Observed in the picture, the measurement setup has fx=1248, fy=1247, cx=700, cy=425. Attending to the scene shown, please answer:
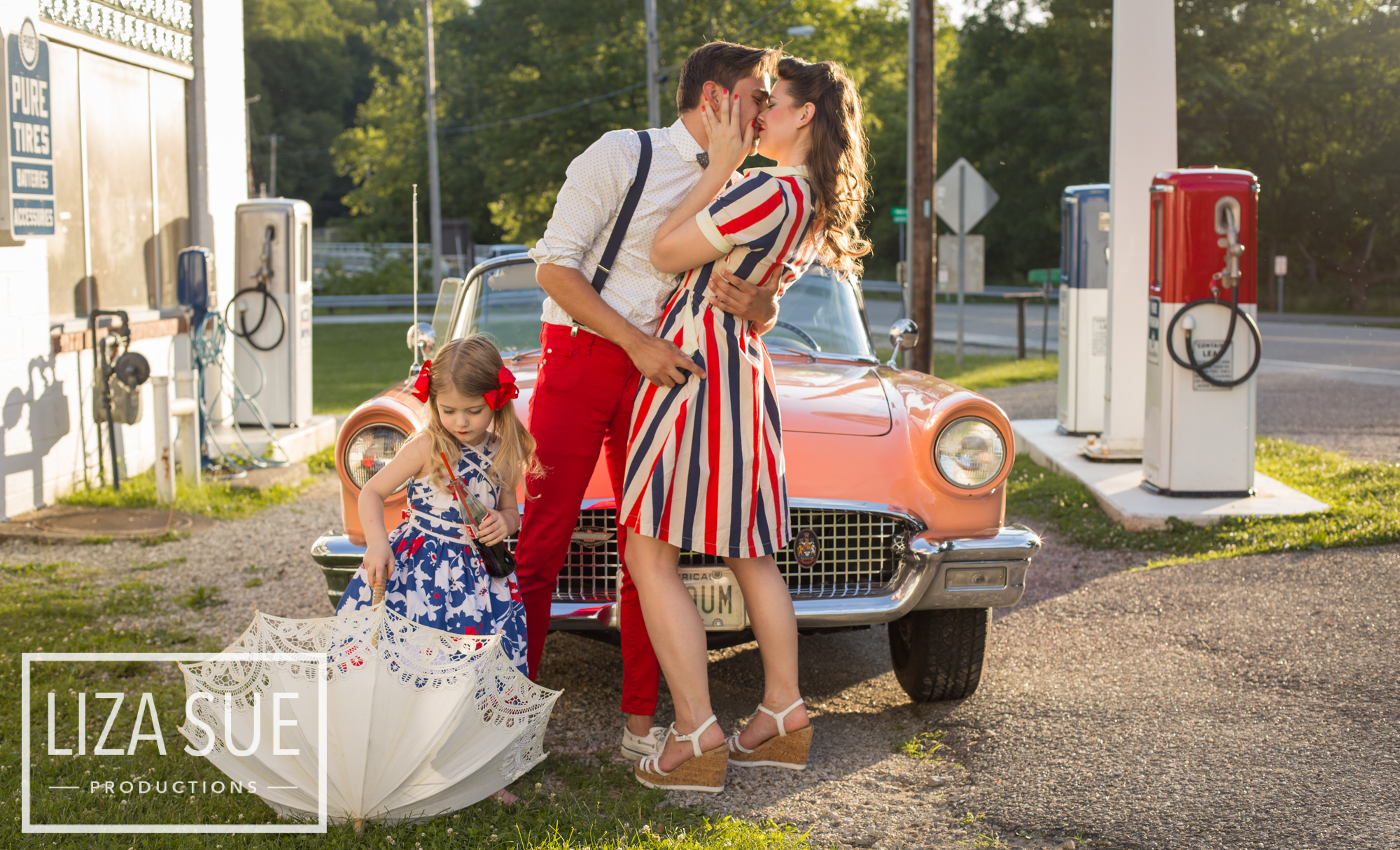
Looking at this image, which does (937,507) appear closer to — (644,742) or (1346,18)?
(644,742)

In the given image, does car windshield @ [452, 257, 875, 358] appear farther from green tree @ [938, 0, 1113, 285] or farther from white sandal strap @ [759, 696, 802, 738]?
green tree @ [938, 0, 1113, 285]

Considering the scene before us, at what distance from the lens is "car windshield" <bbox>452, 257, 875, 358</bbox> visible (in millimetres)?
4828

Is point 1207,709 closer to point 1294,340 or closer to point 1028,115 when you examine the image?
point 1294,340

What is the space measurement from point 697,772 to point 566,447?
34.5 inches

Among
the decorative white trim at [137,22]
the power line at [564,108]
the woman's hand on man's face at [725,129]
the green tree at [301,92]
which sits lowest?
the woman's hand on man's face at [725,129]

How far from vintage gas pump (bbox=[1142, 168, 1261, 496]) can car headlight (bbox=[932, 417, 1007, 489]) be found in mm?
3330

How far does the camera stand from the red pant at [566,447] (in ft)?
10.3

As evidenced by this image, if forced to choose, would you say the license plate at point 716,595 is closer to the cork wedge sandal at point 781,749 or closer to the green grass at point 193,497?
the cork wedge sandal at point 781,749

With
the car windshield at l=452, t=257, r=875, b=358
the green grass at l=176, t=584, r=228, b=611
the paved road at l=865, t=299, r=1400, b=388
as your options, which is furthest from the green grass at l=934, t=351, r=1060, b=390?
the green grass at l=176, t=584, r=228, b=611

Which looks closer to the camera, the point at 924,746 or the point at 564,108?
the point at 924,746

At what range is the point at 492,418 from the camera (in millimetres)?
3215

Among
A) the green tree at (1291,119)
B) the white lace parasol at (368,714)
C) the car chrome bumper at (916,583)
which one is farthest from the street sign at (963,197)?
the green tree at (1291,119)

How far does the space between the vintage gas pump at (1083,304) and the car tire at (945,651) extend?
560 cm

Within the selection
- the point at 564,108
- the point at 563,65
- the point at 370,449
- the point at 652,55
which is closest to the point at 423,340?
the point at 370,449
